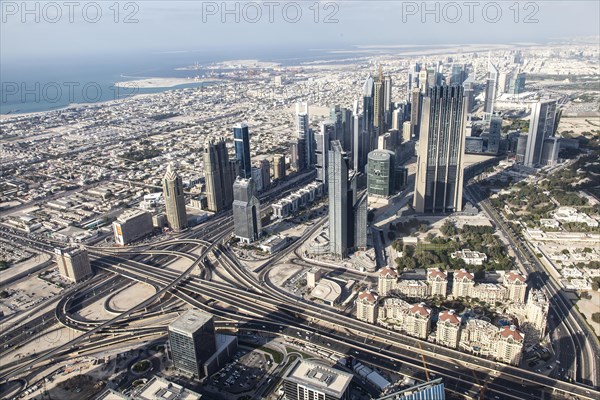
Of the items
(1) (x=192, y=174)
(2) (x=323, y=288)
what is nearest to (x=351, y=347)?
(2) (x=323, y=288)

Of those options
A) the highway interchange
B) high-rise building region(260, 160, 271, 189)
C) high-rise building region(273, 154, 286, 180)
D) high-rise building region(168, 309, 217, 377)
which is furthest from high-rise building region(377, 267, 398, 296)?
high-rise building region(273, 154, 286, 180)

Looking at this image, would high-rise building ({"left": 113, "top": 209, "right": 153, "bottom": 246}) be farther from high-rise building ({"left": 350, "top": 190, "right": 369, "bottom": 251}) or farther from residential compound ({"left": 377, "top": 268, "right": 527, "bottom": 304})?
residential compound ({"left": 377, "top": 268, "right": 527, "bottom": 304})

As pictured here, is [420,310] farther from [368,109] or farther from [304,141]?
[368,109]

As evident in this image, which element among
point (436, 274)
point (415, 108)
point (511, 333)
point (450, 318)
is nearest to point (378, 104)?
point (415, 108)

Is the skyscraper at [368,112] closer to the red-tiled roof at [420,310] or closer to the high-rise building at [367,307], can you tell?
the high-rise building at [367,307]

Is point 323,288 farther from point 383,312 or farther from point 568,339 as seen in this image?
point 568,339

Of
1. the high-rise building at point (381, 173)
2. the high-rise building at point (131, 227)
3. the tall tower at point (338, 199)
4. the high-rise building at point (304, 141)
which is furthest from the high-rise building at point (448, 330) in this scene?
the high-rise building at point (304, 141)
